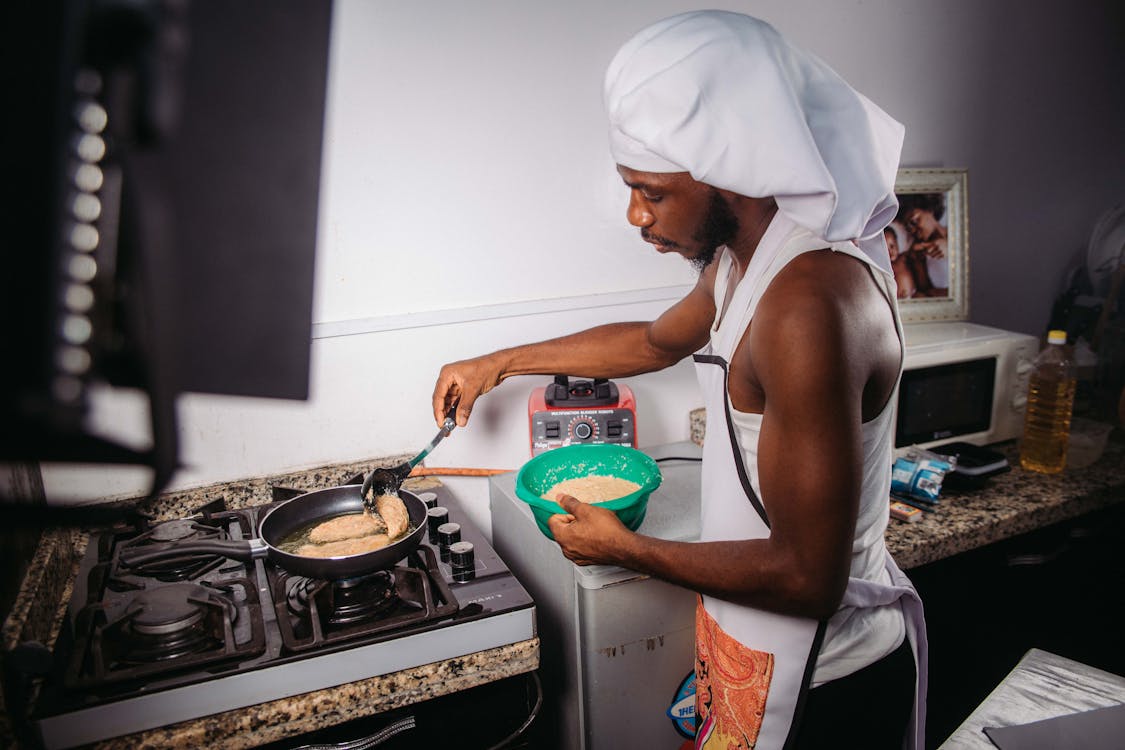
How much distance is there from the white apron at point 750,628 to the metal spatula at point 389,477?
562 millimetres

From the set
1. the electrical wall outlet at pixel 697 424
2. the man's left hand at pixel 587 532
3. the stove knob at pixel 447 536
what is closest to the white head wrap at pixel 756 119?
the man's left hand at pixel 587 532

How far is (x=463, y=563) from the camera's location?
4.44 feet

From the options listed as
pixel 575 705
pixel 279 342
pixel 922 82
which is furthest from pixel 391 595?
pixel 922 82

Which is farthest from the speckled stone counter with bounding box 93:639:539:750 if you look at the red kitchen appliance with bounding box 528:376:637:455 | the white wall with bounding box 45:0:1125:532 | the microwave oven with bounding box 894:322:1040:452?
the microwave oven with bounding box 894:322:1040:452

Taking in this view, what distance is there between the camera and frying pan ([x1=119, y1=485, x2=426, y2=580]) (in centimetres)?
122

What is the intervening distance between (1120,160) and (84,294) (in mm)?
3410

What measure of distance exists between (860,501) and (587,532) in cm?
42

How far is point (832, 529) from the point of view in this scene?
964 mm

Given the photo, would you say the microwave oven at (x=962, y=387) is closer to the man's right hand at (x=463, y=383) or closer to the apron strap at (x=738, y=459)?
the apron strap at (x=738, y=459)

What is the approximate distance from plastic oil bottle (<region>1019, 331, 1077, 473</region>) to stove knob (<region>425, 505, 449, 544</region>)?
4.80 ft

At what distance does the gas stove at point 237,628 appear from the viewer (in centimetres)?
104

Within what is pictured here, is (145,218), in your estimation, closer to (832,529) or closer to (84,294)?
(84,294)

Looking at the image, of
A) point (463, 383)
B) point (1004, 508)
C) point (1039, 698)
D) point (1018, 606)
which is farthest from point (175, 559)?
point (1018, 606)

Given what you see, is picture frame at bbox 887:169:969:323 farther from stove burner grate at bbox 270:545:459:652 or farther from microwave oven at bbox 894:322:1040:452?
stove burner grate at bbox 270:545:459:652
